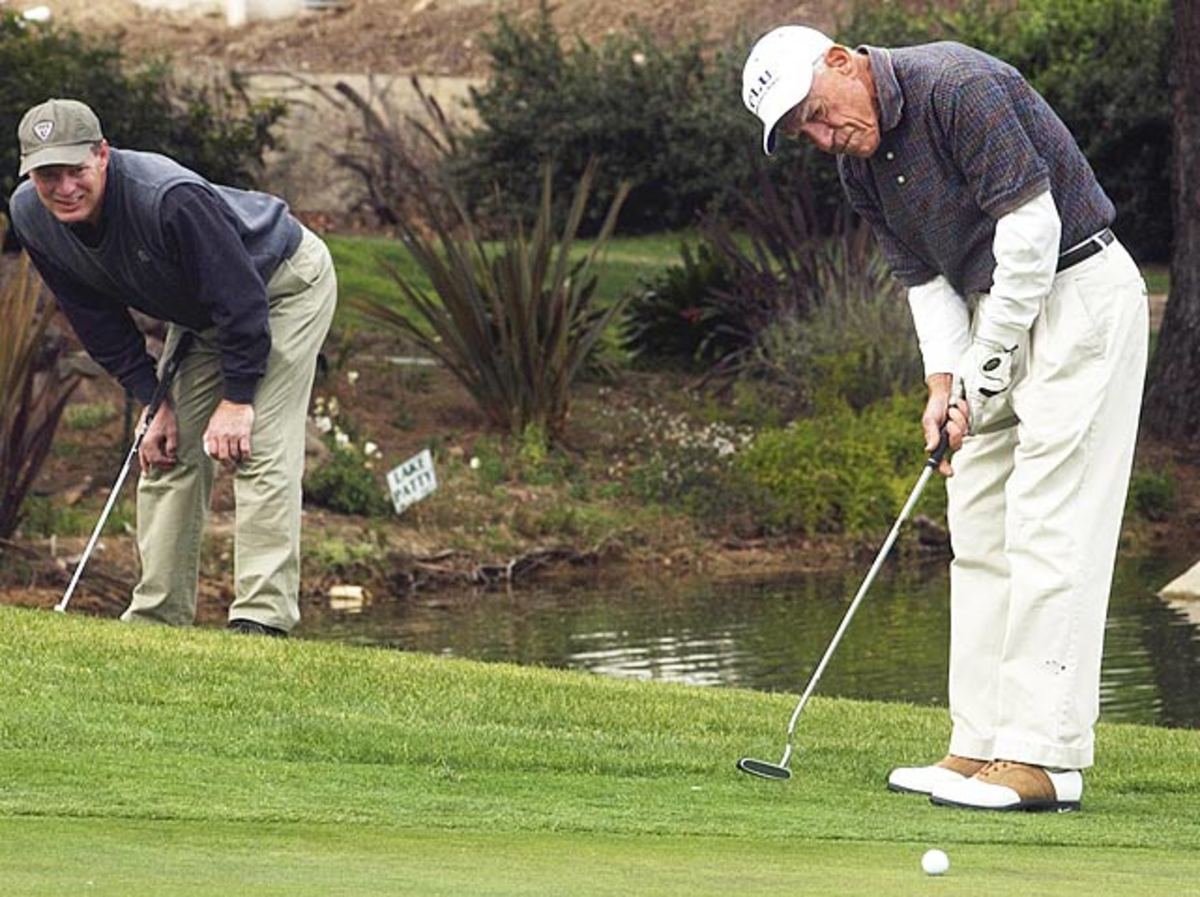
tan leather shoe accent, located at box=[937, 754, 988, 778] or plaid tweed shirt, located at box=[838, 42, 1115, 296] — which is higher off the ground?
plaid tweed shirt, located at box=[838, 42, 1115, 296]

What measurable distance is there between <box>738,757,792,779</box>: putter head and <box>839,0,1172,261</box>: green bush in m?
19.3

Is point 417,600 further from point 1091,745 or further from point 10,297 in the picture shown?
point 1091,745

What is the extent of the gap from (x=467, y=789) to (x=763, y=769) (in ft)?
3.02

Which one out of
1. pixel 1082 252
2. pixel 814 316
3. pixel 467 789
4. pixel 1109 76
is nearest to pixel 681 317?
pixel 814 316

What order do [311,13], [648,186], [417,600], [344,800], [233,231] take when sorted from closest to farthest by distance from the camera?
[344,800], [233,231], [417,600], [648,186], [311,13]

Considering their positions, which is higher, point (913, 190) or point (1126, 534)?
point (913, 190)

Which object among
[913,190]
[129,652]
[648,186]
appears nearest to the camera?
[913,190]

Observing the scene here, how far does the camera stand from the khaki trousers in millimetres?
10180

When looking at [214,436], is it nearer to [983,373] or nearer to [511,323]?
[983,373]

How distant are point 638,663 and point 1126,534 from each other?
5701mm

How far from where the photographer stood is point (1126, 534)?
57.6ft

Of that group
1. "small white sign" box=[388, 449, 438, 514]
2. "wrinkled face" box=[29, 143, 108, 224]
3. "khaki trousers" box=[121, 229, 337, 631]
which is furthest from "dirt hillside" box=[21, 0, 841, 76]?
"wrinkled face" box=[29, 143, 108, 224]

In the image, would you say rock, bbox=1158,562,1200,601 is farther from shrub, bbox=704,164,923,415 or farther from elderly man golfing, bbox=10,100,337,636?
elderly man golfing, bbox=10,100,337,636

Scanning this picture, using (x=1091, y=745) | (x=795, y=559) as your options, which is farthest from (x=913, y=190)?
(x=795, y=559)
